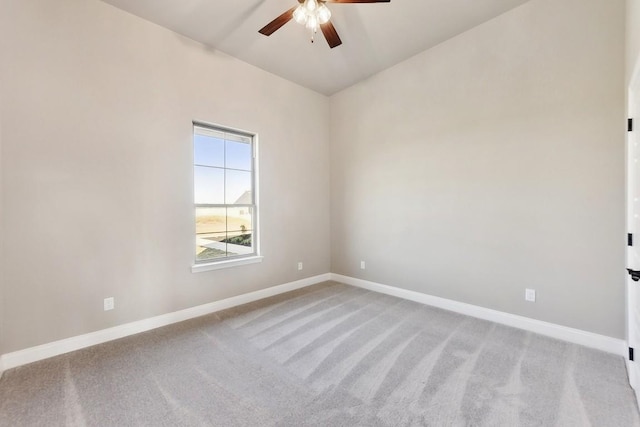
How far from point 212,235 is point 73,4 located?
256 cm

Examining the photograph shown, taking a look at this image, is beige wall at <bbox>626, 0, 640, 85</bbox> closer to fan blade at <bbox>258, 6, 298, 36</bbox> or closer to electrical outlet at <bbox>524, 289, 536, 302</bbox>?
electrical outlet at <bbox>524, 289, 536, 302</bbox>

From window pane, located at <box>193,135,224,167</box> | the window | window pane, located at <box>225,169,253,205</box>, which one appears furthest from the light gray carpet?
window pane, located at <box>193,135,224,167</box>

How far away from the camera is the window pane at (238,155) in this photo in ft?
12.0

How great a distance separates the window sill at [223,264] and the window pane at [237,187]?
782mm

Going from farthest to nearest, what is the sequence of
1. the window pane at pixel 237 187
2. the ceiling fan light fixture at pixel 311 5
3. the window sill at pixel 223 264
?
the window pane at pixel 237 187 → the window sill at pixel 223 264 → the ceiling fan light fixture at pixel 311 5

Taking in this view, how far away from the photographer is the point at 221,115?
3430 mm

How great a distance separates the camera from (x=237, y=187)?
12.2 feet

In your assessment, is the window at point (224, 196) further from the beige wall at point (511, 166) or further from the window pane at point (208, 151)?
the beige wall at point (511, 166)

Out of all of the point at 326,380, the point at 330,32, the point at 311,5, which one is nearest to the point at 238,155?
the point at 330,32

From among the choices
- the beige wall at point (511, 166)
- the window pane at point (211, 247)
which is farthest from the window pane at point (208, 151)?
the beige wall at point (511, 166)

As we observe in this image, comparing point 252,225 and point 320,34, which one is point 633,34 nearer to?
point 320,34

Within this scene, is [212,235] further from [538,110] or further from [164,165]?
[538,110]

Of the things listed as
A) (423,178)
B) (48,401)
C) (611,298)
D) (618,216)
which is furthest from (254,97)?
(611,298)

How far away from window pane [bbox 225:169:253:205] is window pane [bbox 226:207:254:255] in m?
0.13
